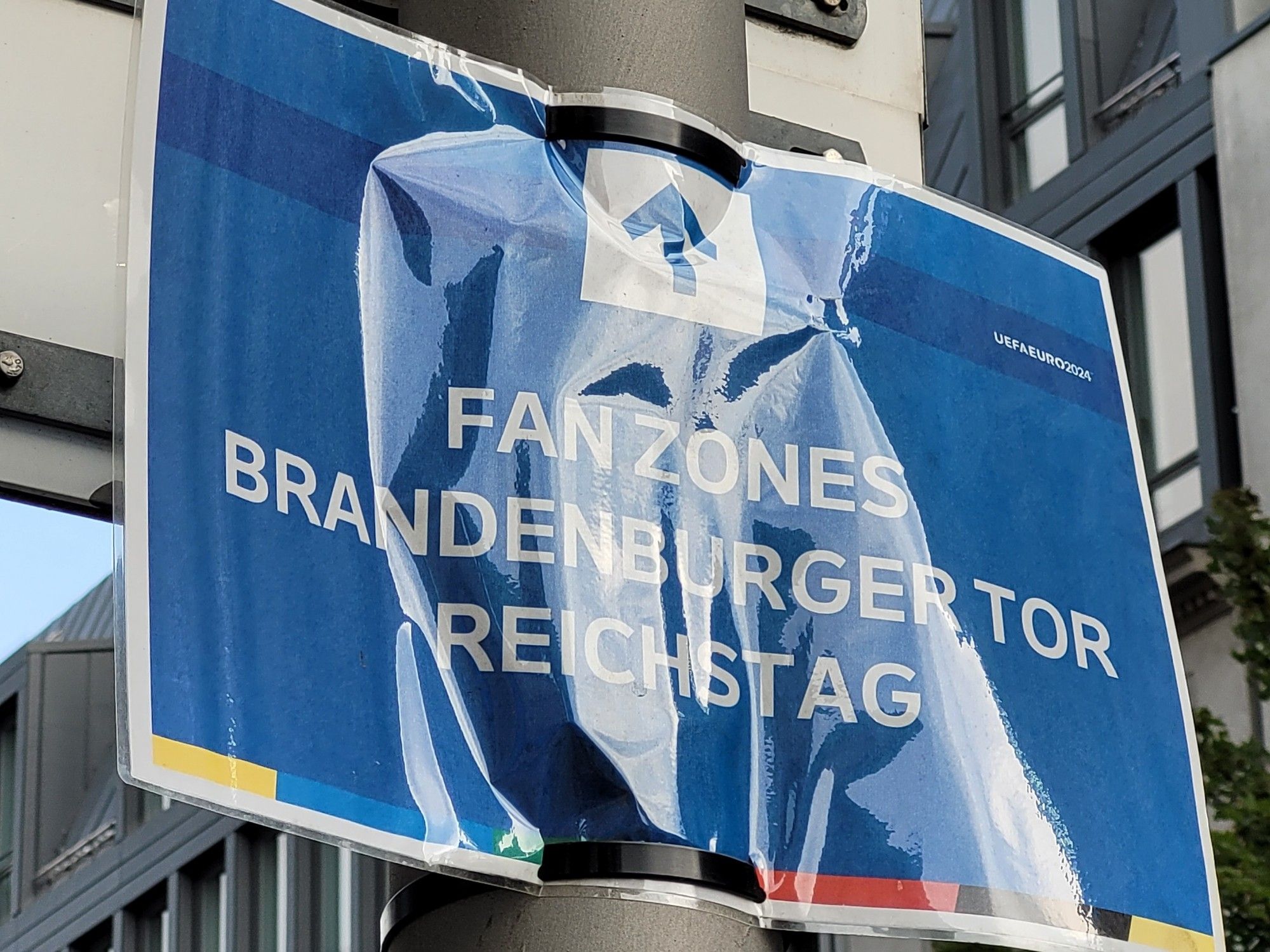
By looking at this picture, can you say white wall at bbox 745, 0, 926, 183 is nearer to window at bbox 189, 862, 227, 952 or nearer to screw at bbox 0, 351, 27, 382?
screw at bbox 0, 351, 27, 382

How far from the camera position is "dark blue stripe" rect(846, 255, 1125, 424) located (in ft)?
11.0

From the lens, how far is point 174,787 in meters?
2.44

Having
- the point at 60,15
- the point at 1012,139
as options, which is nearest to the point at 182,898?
the point at 1012,139

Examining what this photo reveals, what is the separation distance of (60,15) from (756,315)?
0.99 m

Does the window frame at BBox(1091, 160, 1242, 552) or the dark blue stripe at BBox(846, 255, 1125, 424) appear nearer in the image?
the dark blue stripe at BBox(846, 255, 1125, 424)

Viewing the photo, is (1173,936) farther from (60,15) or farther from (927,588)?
(60,15)

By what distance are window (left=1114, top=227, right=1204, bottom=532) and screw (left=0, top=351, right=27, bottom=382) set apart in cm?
1927

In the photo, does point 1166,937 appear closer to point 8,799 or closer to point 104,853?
point 104,853

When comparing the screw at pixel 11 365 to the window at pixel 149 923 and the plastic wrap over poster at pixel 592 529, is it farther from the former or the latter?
the window at pixel 149 923

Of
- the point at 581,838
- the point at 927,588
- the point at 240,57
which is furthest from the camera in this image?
the point at 927,588

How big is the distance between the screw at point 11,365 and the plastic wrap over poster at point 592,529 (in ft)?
1.28

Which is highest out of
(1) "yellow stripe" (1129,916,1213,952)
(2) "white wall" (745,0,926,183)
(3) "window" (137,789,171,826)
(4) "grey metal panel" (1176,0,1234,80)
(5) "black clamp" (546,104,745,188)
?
(4) "grey metal panel" (1176,0,1234,80)

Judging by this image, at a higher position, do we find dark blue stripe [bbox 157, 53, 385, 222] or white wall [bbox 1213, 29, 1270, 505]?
white wall [bbox 1213, 29, 1270, 505]

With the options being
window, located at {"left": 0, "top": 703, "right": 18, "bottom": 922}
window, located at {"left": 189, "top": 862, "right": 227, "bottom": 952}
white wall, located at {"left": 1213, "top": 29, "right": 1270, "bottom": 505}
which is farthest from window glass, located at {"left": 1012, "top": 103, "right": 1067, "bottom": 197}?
window, located at {"left": 0, "top": 703, "right": 18, "bottom": 922}
